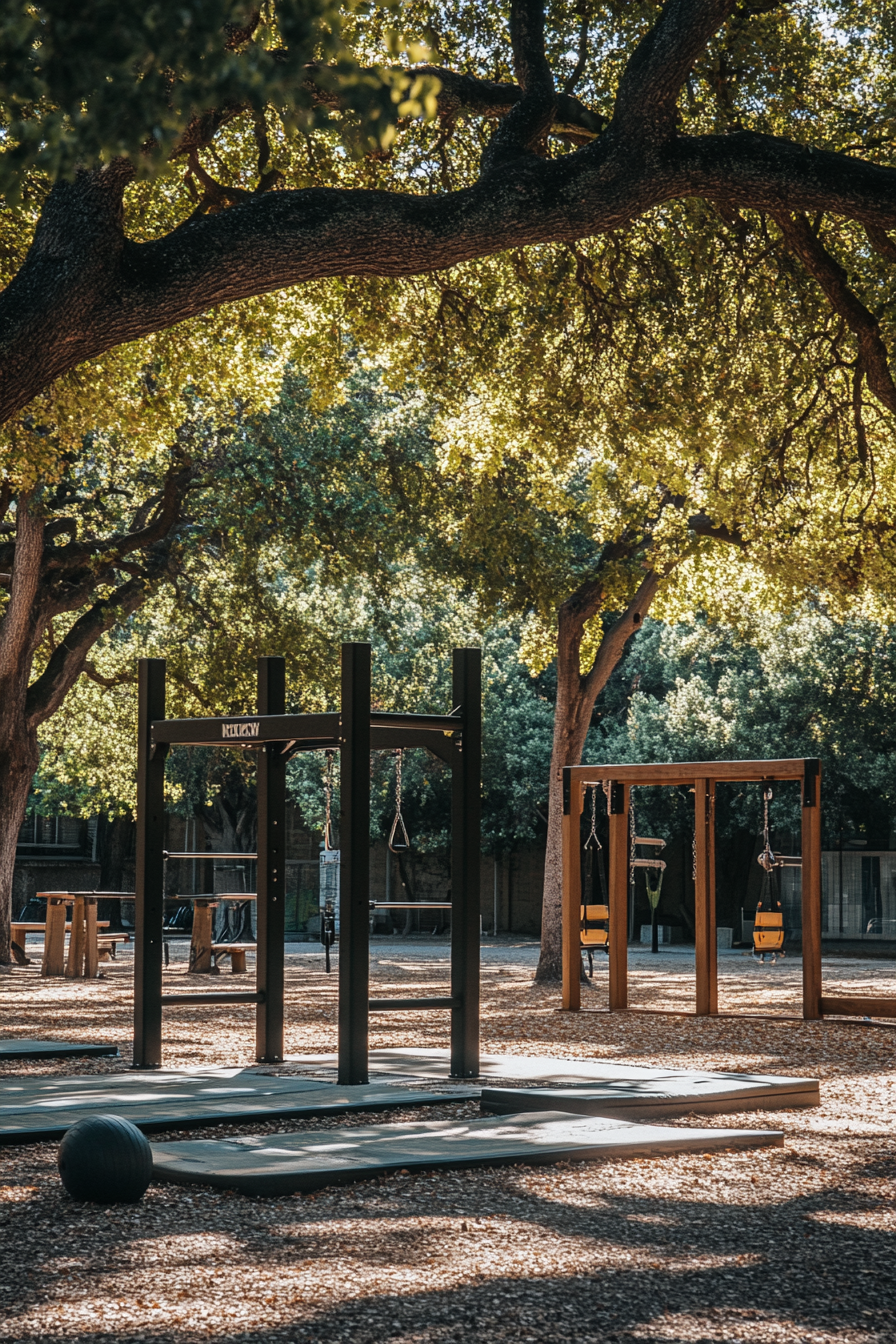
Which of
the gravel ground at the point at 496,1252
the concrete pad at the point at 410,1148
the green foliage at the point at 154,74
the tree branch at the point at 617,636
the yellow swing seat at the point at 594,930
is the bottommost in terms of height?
the gravel ground at the point at 496,1252

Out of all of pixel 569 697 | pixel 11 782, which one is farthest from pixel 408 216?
pixel 11 782

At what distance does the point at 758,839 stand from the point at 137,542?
19902 millimetres

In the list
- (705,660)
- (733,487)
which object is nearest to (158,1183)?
(733,487)

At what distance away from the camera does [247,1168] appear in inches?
260

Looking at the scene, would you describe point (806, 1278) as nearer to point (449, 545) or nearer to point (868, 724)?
point (449, 545)

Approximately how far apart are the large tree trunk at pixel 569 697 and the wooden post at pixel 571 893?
9.79ft

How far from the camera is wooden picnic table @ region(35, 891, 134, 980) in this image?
A: 2139 cm

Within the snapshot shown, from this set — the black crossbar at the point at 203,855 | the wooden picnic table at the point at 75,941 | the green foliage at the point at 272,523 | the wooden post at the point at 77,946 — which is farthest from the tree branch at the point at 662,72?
the wooden post at the point at 77,946

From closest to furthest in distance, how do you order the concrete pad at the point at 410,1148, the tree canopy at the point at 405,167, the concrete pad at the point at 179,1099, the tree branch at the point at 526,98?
the tree canopy at the point at 405,167, the concrete pad at the point at 410,1148, the concrete pad at the point at 179,1099, the tree branch at the point at 526,98

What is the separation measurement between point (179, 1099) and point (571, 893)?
8.55m

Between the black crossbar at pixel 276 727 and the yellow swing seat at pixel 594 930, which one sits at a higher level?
the black crossbar at pixel 276 727

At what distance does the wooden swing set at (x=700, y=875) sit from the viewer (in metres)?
14.9

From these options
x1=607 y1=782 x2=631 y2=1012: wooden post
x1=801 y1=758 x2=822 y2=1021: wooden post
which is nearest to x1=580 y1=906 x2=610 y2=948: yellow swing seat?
x1=607 y1=782 x2=631 y2=1012: wooden post

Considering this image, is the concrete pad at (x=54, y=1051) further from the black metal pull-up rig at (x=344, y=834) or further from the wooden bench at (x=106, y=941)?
the wooden bench at (x=106, y=941)
